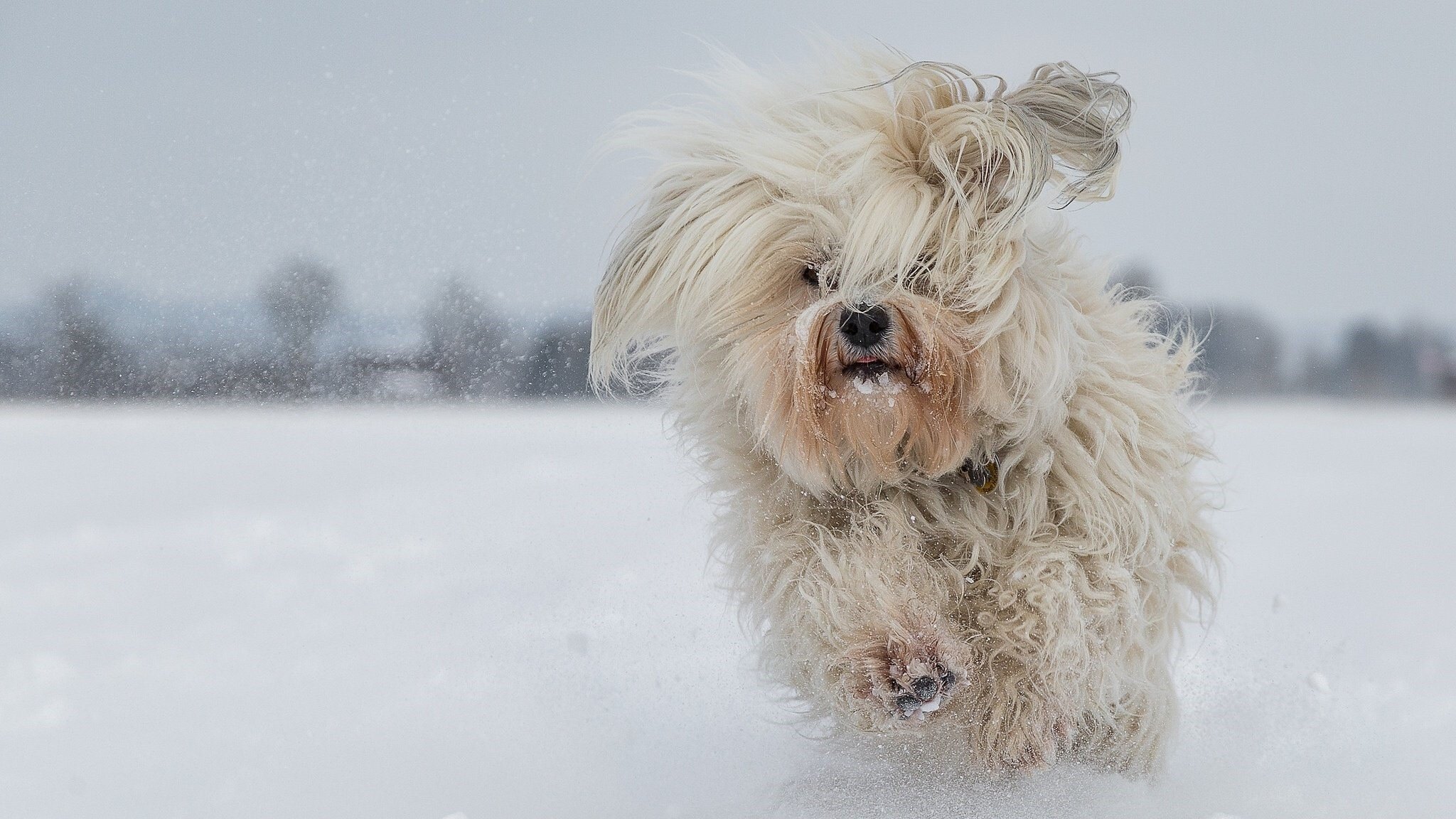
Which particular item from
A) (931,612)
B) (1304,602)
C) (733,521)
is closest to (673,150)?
(733,521)

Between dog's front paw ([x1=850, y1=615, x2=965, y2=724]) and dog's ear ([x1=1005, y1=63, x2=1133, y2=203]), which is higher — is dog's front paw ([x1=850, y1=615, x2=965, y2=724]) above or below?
below

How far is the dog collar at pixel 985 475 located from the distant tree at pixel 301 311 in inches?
229

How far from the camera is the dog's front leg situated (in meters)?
2.69

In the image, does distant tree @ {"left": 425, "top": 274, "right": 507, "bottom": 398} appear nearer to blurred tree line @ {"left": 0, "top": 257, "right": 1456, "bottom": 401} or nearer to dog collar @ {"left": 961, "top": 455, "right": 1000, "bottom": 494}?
blurred tree line @ {"left": 0, "top": 257, "right": 1456, "bottom": 401}

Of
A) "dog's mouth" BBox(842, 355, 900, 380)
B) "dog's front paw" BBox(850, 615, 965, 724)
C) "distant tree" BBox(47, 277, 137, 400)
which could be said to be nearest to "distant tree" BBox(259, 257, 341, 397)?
"distant tree" BBox(47, 277, 137, 400)

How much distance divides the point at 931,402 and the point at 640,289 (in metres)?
0.89

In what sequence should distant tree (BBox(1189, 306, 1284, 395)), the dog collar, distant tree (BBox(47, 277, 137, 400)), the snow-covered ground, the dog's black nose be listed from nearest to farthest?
the dog's black nose
the dog collar
the snow-covered ground
distant tree (BBox(47, 277, 137, 400))
distant tree (BBox(1189, 306, 1284, 395))

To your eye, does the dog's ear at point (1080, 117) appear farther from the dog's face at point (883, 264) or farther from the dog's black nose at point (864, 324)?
the dog's black nose at point (864, 324)

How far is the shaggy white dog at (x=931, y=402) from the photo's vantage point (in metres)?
2.72

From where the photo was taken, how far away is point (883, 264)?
2684mm

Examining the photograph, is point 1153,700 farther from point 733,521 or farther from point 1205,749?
point 733,521

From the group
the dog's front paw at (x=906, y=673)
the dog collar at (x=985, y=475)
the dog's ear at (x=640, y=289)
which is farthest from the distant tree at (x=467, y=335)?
the dog's front paw at (x=906, y=673)

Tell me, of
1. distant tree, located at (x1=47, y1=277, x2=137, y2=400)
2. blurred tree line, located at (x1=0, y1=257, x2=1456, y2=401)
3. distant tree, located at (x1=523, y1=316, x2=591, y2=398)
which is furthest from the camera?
distant tree, located at (x1=47, y1=277, x2=137, y2=400)

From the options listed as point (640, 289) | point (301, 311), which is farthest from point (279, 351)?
point (640, 289)
